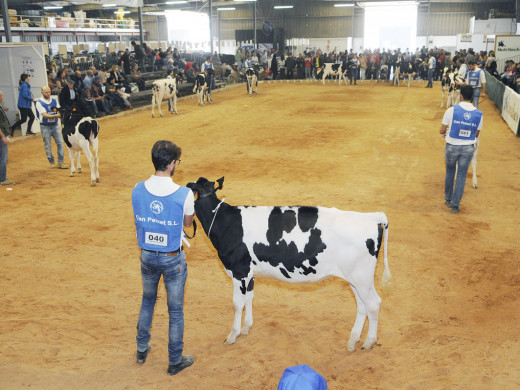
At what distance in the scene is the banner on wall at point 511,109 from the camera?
14508 millimetres

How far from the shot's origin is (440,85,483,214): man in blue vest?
7.61m

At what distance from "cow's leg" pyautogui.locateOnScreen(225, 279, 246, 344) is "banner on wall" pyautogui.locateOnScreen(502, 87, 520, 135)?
508 inches

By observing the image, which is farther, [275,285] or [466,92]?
[466,92]

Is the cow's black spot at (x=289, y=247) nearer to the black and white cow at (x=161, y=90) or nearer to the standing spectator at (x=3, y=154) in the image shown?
the standing spectator at (x=3, y=154)

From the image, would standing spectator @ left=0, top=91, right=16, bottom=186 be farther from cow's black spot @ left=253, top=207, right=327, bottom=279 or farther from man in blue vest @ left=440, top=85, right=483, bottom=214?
man in blue vest @ left=440, top=85, right=483, bottom=214

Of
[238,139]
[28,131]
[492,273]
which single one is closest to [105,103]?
[28,131]

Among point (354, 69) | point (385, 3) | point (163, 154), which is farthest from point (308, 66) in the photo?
point (163, 154)

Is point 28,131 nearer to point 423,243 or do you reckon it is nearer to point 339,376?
point 423,243

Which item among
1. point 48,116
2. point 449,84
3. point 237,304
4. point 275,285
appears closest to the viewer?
point 237,304

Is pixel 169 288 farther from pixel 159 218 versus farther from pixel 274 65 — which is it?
pixel 274 65

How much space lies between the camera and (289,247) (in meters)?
4.23

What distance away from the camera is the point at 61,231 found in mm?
7715

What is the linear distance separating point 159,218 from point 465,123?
19.1ft

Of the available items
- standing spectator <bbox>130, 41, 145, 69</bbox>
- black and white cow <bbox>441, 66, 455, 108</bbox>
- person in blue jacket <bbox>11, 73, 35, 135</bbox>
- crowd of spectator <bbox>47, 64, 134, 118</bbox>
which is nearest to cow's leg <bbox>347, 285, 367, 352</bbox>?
person in blue jacket <bbox>11, 73, 35, 135</bbox>
